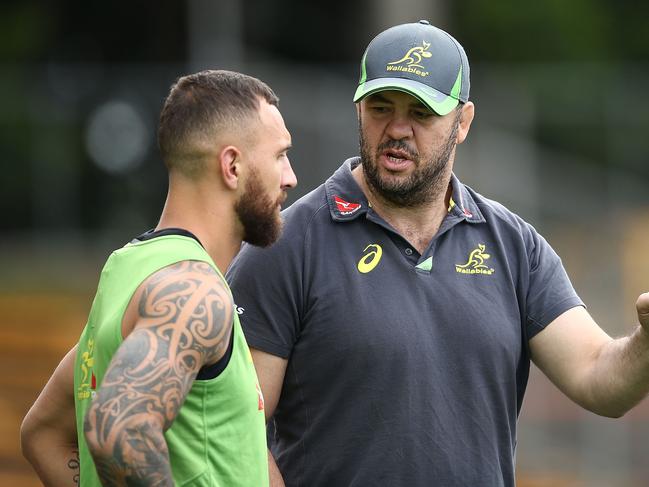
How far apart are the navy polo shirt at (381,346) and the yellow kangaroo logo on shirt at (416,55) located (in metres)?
0.49

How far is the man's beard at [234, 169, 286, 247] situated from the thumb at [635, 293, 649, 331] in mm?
1195

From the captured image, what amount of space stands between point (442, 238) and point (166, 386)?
153cm

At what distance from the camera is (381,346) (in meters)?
4.61

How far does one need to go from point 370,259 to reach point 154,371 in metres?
1.30

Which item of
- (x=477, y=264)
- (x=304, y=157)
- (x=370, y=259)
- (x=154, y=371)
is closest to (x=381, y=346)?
(x=370, y=259)

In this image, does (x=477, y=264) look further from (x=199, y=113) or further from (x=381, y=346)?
(x=199, y=113)

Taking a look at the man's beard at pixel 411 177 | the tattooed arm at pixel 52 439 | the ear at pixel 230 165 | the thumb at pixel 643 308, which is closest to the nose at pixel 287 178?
the ear at pixel 230 165

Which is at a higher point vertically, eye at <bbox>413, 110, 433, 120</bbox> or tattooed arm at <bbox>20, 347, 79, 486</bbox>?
eye at <bbox>413, 110, 433, 120</bbox>

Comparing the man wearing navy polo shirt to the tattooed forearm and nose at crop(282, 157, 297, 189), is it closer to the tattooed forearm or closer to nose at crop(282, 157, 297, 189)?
nose at crop(282, 157, 297, 189)

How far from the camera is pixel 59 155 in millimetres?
15117

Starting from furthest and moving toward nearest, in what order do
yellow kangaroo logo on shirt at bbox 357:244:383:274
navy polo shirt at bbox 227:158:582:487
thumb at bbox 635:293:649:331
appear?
yellow kangaroo logo on shirt at bbox 357:244:383:274 < navy polo shirt at bbox 227:158:582:487 < thumb at bbox 635:293:649:331

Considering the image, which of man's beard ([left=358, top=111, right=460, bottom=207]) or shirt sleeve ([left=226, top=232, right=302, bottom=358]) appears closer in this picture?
shirt sleeve ([left=226, top=232, right=302, bottom=358])

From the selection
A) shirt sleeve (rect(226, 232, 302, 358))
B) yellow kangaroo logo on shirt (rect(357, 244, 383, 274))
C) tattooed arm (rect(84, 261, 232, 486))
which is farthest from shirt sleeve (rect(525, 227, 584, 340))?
tattooed arm (rect(84, 261, 232, 486))

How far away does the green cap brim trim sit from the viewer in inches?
187
